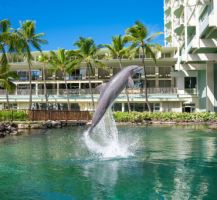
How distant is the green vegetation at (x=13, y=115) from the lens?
45.5 metres

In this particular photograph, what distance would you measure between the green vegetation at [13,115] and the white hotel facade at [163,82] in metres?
19.6

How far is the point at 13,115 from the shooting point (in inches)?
1816

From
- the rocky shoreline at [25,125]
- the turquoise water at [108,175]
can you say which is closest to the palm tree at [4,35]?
the rocky shoreline at [25,125]

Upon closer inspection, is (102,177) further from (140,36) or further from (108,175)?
(140,36)

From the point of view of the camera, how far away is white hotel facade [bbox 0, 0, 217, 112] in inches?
2041

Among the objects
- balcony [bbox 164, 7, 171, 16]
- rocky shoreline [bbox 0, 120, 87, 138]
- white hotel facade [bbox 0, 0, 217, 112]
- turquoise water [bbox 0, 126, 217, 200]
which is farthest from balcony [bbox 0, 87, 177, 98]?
turquoise water [bbox 0, 126, 217, 200]

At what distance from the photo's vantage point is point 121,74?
14.3m

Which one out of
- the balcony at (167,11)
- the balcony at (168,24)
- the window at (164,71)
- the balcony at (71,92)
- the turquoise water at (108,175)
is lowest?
the turquoise water at (108,175)

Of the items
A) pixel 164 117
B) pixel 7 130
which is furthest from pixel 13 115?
pixel 164 117

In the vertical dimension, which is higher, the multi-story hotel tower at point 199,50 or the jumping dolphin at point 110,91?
the multi-story hotel tower at point 199,50

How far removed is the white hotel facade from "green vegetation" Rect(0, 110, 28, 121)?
1959 cm

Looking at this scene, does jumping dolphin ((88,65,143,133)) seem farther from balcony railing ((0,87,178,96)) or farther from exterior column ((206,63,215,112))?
balcony railing ((0,87,178,96))

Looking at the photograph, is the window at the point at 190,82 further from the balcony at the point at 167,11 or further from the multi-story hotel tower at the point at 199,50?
the balcony at the point at 167,11

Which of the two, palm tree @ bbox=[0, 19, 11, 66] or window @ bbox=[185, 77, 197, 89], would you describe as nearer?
palm tree @ bbox=[0, 19, 11, 66]
